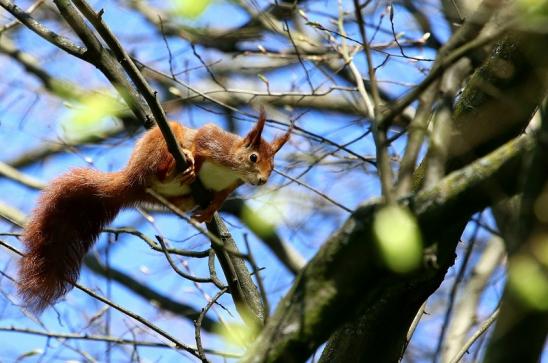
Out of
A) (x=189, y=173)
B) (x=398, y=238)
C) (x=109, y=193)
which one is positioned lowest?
(x=398, y=238)

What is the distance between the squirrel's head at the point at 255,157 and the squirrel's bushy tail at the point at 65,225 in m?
0.56

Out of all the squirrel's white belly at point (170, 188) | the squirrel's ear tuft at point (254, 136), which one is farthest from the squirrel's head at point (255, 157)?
the squirrel's white belly at point (170, 188)

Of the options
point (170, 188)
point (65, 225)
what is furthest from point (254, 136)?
point (65, 225)

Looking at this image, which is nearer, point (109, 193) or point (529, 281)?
point (529, 281)

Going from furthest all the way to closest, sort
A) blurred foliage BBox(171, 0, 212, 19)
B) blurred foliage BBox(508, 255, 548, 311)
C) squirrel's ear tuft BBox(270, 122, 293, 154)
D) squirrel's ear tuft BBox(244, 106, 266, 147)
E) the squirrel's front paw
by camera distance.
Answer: squirrel's ear tuft BBox(270, 122, 293, 154)
squirrel's ear tuft BBox(244, 106, 266, 147)
the squirrel's front paw
blurred foliage BBox(171, 0, 212, 19)
blurred foliage BBox(508, 255, 548, 311)

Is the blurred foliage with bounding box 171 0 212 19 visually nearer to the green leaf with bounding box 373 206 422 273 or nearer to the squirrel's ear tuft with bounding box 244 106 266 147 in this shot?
the green leaf with bounding box 373 206 422 273

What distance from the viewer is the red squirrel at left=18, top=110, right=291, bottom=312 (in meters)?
3.45

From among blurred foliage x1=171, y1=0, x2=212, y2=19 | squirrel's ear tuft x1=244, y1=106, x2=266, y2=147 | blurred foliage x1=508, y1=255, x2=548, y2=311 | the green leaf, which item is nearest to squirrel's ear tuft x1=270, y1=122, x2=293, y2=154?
squirrel's ear tuft x1=244, y1=106, x2=266, y2=147

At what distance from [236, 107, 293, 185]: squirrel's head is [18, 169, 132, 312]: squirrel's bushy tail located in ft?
1.83

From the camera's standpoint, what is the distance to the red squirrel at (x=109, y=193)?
3.45 metres

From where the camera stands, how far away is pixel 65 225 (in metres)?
3.62

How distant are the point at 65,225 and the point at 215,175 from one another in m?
0.71

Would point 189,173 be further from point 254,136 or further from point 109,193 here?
point 254,136

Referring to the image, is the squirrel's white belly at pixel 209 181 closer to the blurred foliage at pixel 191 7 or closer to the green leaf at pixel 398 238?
the blurred foliage at pixel 191 7
